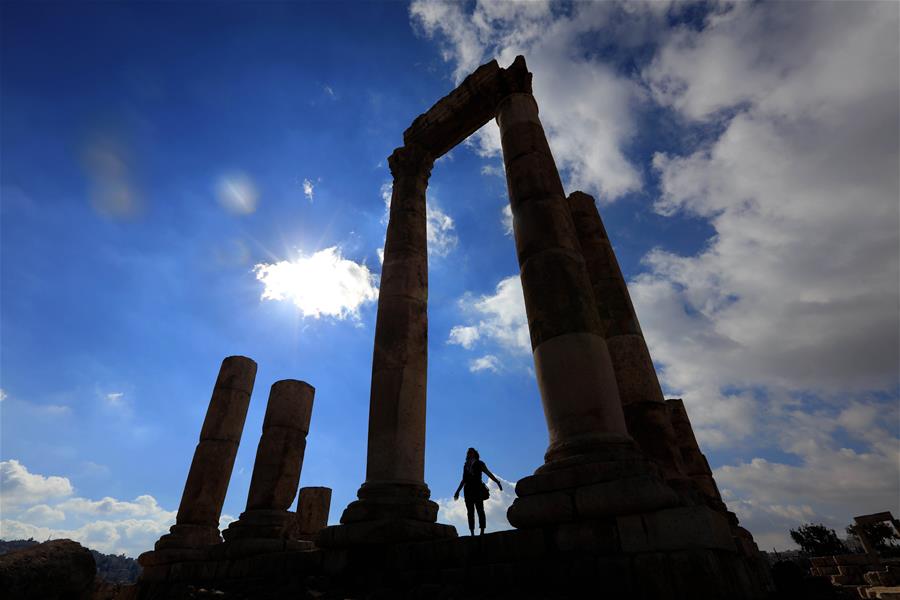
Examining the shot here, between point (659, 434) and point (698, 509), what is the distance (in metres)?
4.44

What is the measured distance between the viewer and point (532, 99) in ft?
39.3

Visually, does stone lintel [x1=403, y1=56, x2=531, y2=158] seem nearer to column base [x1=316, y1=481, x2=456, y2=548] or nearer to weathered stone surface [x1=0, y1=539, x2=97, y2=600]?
column base [x1=316, y1=481, x2=456, y2=548]

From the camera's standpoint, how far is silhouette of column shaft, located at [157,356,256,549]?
13367mm

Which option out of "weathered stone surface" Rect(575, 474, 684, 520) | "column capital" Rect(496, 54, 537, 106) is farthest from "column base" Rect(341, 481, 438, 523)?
"column capital" Rect(496, 54, 537, 106)

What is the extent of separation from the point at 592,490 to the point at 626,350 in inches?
212

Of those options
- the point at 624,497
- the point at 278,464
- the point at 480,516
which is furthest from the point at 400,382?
the point at 624,497

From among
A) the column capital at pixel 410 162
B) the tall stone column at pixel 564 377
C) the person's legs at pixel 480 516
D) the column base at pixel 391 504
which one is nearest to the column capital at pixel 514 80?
the tall stone column at pixel 564 377

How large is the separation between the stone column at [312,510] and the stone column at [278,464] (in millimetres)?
6006

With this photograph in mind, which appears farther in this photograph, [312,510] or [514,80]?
[312,510]

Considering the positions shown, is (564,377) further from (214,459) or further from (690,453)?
(214,459)

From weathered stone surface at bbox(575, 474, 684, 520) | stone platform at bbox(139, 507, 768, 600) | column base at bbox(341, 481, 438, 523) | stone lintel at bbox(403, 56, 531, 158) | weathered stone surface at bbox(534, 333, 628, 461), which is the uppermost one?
stone lintel at bbox(403, 56, 531, 158)

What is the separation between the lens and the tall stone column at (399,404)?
339 inches

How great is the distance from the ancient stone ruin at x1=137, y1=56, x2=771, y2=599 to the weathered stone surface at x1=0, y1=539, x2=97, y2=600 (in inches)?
98.6

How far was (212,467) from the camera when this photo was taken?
47.3 ft
